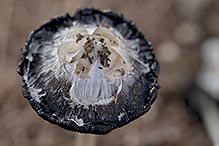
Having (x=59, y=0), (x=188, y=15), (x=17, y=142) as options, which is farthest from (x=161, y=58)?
(x=17, y=142)

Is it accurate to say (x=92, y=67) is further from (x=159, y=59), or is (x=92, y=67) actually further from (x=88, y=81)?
(x=159, y=59)

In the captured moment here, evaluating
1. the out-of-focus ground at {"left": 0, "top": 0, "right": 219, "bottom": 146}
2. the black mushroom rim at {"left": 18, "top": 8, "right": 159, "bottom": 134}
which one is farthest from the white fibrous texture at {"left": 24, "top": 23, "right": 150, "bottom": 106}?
the out-of-focus ground at {"left": 0, "top": 0, "right": 219, "bottom": 146}

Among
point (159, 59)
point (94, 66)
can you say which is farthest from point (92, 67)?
point (159, 59)

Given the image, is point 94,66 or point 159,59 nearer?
point 94,66

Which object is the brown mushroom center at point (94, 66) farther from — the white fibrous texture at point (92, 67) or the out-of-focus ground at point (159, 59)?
the out-of-focus ground at point (159, 59)

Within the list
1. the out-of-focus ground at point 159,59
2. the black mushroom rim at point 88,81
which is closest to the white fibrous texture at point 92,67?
the black mushroom rim at point 88,81
